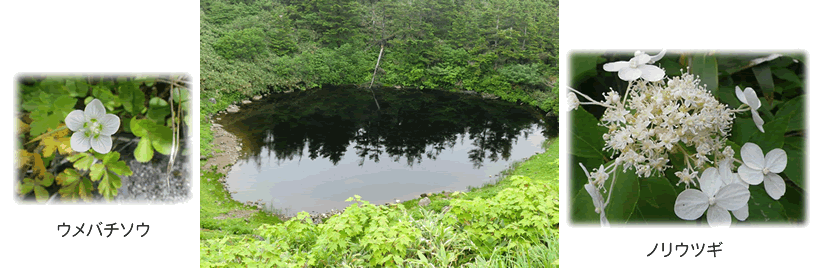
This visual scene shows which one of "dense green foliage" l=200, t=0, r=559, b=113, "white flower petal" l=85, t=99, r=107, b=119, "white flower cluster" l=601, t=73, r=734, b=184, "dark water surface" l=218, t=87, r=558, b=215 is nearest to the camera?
"white flower cluster" l=601, t=73, r=734, b=184

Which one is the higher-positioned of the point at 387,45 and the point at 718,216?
the point at 387,45

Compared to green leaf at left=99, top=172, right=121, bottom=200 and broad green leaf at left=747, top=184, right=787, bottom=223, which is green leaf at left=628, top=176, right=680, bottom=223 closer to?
broad green leaf at left=747, top=184, right=787, bottom=223

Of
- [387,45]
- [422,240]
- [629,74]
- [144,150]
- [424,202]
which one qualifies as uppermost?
[387,45]

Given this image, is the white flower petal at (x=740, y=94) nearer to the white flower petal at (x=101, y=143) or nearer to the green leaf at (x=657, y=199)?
the green leaf at (x=657, y=199)

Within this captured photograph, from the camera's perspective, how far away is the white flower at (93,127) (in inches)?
32.6

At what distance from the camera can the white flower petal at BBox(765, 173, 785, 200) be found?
22.0 inches

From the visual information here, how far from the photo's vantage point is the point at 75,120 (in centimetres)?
83

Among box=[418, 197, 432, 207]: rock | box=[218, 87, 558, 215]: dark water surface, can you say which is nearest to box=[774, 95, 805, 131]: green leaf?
box=[418, 197, 432, 207]: rock

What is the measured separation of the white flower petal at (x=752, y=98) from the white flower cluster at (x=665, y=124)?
0.9 inches

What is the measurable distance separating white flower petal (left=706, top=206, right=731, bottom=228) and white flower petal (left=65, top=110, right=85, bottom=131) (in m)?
1.13

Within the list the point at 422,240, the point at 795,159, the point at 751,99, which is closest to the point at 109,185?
the point at 422,240

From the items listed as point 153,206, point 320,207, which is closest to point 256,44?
point 320,207

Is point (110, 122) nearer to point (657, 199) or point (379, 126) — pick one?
point (657, 199)

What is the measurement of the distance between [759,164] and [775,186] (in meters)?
0.07
